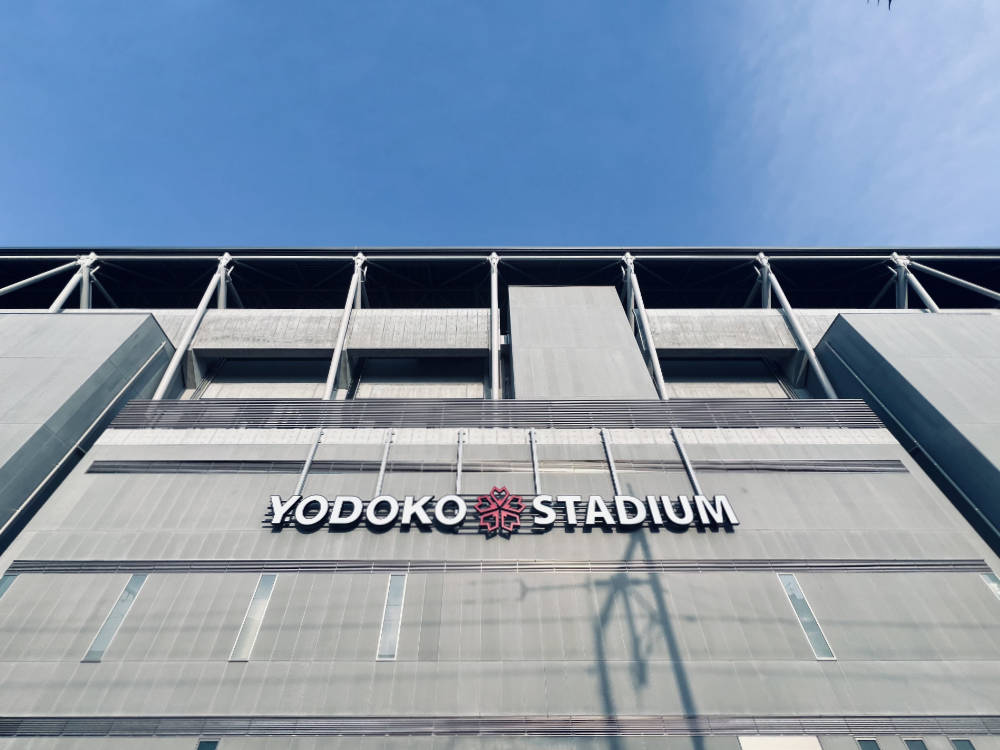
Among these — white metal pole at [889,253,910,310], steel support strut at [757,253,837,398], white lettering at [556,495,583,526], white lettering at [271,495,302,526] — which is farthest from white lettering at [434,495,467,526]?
white metal pole at [889,253,910,310]

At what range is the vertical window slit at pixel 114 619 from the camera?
16987 millimetres

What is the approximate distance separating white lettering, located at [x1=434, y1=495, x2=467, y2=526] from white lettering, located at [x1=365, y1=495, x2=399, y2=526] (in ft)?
5.69

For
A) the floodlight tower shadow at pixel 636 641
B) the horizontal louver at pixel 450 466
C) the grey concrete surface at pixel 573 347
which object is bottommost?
the floodlight tower shadow at pixel 636 641

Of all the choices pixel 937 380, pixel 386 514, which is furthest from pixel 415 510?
pixel 937 380

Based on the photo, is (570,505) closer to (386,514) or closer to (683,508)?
(683,508)

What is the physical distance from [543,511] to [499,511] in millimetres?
1852

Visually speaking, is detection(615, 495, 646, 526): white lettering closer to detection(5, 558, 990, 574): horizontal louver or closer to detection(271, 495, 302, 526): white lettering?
detection(5, 558, 990, 574): horizontal louver

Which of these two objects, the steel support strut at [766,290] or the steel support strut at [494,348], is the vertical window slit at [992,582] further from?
the steel support strut at [766,290]

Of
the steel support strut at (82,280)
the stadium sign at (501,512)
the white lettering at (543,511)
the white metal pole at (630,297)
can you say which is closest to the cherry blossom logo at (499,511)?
→ the stadium sign at (501,512)

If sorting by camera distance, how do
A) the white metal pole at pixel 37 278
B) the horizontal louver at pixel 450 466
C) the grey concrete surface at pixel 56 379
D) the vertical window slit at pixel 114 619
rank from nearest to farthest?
the vertical window slit at pixel 114 619
the grey concrete surface at pixel 56 379
the horizontal louver at pixel 450 466
the white metal pole at pixel 37 278

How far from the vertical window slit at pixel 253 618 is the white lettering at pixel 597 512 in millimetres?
12509

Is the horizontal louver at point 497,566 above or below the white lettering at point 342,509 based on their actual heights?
below

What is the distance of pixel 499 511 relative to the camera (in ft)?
69.6

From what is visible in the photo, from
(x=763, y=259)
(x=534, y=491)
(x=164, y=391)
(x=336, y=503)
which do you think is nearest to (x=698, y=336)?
(x=763, y=259)
